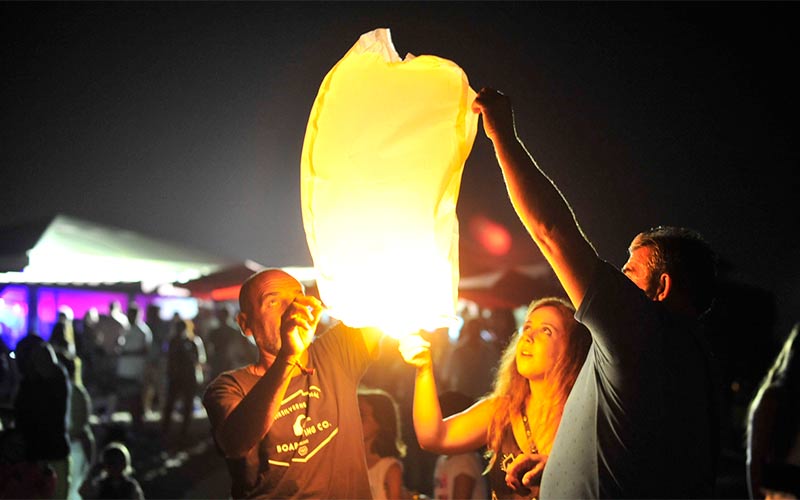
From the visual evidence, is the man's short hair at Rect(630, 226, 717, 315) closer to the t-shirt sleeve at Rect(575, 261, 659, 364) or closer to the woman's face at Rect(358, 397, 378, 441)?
the t-shirt sleeve at Rect(575, 261, 659, 364)

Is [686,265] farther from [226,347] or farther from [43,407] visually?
[226,347]

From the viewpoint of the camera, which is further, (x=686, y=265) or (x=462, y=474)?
(x=462, y=474)

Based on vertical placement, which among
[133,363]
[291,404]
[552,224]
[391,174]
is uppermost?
[391,174]

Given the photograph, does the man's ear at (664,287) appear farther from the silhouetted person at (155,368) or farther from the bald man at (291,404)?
the silhouetted person at (155,368)

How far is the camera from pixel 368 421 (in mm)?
4078

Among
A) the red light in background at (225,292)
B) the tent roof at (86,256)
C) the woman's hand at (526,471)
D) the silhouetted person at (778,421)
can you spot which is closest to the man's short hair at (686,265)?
the woman's hand at (526,471)

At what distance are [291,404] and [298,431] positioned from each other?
11cm

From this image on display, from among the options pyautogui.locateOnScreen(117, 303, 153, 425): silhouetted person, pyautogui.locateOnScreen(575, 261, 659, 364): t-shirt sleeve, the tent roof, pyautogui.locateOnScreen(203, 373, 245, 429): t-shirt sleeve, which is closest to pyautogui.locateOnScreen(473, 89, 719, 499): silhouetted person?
pyautogui.locateOnScreen(575, 261, 659, 364): t-shirt sleeve

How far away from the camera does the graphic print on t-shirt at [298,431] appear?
2551 millimetres

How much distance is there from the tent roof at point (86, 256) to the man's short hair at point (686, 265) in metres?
5.08

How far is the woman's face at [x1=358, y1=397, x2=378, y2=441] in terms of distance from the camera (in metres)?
4.04

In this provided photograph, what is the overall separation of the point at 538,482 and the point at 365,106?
4.84 feet

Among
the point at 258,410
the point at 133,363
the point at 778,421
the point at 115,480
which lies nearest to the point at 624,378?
the point at 258,410

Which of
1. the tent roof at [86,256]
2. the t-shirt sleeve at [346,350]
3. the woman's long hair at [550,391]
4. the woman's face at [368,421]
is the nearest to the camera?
the woman's long hair at [550,391]
